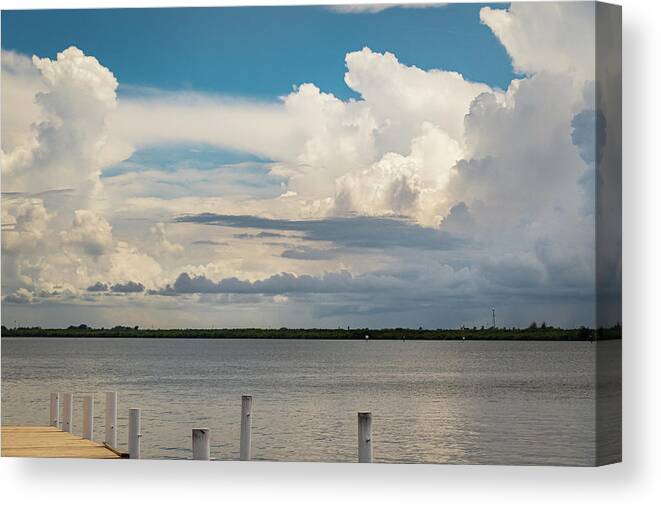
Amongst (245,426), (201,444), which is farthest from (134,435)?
(245,426)

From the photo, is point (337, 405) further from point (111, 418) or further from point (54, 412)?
point (111, 418)

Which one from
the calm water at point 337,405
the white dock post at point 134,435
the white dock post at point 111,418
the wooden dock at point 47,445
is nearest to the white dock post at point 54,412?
the calm water at point 337,405

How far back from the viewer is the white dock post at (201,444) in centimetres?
1225

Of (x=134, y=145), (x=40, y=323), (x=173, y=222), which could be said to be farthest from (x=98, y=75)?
(x=40, y=323)

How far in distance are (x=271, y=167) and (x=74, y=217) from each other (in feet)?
5.98

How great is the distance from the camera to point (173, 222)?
12.9m

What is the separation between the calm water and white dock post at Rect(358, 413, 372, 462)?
1318mm

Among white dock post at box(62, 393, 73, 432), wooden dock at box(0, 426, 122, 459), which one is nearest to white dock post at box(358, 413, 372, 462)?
wooden dock at box(0, 426, 122, 459)

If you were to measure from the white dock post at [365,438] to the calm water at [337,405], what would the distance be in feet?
4.33

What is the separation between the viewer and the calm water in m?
13.2

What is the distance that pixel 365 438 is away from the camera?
1227 centimetres

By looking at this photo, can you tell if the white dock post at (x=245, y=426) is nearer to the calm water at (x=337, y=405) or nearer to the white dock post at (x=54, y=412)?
the calm water at (x=337, y=405)

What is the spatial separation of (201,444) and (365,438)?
4.65 feet

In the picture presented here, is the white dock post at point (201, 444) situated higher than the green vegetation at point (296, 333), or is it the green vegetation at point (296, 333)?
the green vegetation at point (296, 333)
